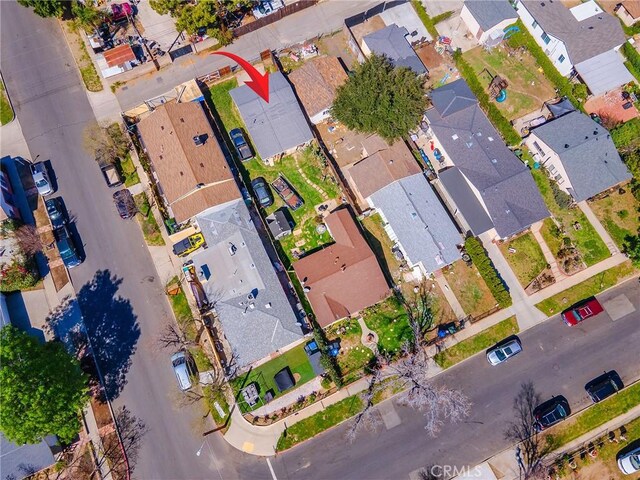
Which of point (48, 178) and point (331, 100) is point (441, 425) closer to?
point (331, 100)

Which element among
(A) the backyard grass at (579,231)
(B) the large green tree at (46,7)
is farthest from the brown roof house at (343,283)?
(B) the large green tree at (46,7)

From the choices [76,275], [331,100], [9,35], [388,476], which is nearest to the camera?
[388,476]

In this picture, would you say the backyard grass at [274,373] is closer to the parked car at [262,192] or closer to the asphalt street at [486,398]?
the asphalt street at [486,398]

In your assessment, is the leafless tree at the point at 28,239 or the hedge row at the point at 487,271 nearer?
the hedge row at the point at 487,271

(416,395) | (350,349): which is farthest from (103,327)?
(416,395)

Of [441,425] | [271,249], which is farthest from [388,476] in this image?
[271,249]

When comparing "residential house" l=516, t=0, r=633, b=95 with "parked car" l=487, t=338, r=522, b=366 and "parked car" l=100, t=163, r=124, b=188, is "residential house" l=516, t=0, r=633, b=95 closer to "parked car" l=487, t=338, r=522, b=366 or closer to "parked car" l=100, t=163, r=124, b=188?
"parked car" l=487, t=338, r=522, b=366

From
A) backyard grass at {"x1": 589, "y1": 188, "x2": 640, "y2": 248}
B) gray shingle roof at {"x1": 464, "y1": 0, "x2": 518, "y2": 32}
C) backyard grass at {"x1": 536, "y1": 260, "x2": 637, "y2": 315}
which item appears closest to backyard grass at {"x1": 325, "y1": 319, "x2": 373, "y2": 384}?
backyard grass at {"x1": 536, "y1": 260, "x2": 637, "y2": 315}
